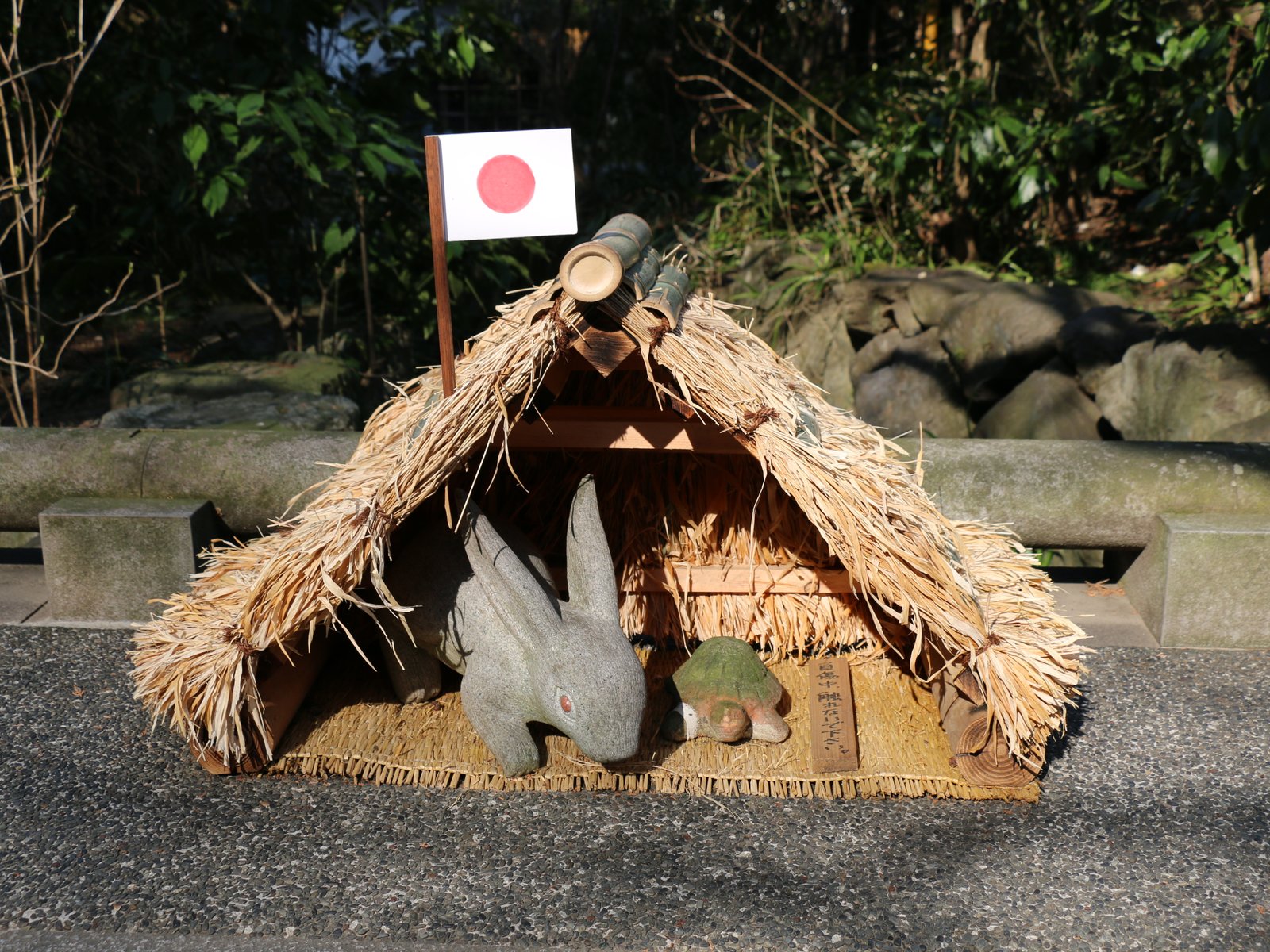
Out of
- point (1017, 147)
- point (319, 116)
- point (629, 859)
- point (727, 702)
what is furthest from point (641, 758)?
point (1017, 147)

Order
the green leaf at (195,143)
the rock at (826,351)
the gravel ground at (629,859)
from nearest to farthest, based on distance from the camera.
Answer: the gravel ground at (629,859)
the green leaf at (195,143)
the rock at (826,351)

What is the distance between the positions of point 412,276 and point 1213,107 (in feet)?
12.3

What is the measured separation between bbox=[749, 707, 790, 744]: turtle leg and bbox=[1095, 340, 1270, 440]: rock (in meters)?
2.37

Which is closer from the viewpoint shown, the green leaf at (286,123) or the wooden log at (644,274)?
the wooden log at (644,274)

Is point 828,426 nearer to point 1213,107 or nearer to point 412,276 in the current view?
point 1213,107

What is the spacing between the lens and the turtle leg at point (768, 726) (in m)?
2.64

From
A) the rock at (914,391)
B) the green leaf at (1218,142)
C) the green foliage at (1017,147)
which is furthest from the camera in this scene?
the rock at (914,391)

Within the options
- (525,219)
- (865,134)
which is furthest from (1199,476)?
(865,134)

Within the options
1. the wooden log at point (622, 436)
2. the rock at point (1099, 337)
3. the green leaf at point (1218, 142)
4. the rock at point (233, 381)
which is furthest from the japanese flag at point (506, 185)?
the rock at point (1099, 337)

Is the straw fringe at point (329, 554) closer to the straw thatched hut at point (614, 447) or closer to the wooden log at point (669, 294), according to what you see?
the straw thatched hut at point (614, 447)

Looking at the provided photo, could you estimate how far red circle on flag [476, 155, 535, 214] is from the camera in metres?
2.29

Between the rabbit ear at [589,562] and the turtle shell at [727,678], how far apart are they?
1.26ft

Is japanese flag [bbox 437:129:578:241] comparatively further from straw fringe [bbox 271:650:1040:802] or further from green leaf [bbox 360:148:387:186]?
green leaf [bbox 360:148:387:186]

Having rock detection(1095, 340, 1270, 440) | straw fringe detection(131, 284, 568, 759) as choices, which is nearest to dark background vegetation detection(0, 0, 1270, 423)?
rock detection(1095, 340, 1270, 440)
